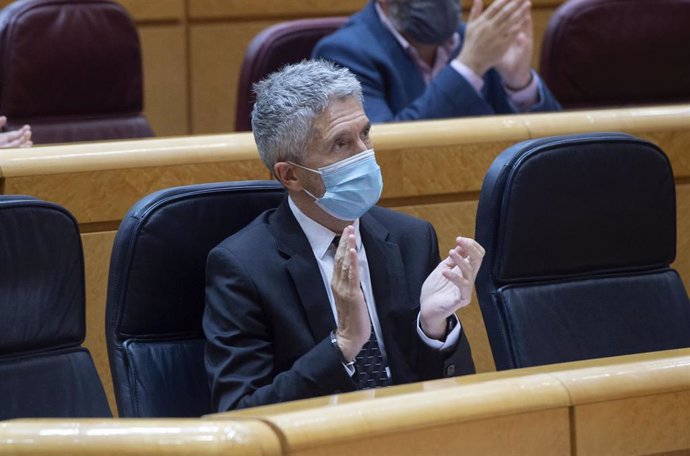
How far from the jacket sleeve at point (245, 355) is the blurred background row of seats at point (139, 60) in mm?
1190

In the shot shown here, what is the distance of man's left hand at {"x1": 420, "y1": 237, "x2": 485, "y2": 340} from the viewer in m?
1.51

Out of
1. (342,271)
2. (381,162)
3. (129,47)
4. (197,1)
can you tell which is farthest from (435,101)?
(197,1)

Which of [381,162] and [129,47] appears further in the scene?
[129,47]

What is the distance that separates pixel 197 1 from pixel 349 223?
7.22 ft

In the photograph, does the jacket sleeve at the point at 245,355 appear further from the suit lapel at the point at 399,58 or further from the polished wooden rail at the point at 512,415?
the suit lapel at the point at 399,58

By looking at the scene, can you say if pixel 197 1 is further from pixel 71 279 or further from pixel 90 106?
pixel 71 279

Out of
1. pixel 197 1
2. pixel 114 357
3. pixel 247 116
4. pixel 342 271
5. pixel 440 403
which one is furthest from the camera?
pixel 197 1

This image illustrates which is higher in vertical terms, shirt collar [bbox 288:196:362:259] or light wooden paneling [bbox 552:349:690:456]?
light wooden paneling [bbox 552:349:690:456]

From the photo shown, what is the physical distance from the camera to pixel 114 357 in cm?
159

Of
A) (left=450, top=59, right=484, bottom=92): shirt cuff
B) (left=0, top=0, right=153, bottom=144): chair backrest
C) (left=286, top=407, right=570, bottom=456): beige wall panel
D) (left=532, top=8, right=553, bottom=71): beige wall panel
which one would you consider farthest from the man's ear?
(left=532, top=8, right=553, bottom=71): beige wall panel

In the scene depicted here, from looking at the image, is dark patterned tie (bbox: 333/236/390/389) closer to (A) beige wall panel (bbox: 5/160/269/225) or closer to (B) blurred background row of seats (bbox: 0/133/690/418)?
(B) blurred background row of seats (bbox: 0/133/690/418)

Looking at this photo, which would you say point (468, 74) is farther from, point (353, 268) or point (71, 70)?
point (353, 268)

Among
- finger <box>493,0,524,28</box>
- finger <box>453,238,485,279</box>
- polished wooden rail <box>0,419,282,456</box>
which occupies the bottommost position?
finger <box>453,238,485,279</box>

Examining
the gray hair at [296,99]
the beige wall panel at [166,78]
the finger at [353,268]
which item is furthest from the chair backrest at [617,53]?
the finger at [353,268]
